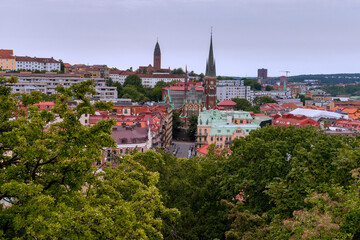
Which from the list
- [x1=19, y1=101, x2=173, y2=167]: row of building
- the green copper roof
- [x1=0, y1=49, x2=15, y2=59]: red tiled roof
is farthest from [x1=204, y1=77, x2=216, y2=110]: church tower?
[x1=0, y1=49, x2=15, y2=59]: red tiled roof

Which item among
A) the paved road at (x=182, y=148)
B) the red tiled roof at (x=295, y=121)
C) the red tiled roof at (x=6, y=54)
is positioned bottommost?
the paved road at (x=182, y=148)

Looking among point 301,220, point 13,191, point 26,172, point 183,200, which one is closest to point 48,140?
point 26,172

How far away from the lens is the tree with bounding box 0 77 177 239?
10.4m

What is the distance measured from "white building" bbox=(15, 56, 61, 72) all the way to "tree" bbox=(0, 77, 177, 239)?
396 ft

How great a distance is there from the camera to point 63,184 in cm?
1230

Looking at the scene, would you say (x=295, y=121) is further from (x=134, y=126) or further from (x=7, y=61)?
(x=7, y=61)

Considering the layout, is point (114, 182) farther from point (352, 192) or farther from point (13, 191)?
point (352, 192)

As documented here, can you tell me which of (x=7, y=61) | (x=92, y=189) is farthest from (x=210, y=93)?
(x=92, y=189)

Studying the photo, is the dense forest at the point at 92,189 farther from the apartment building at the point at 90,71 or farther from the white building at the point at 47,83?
the apartment building at the point at 90,71

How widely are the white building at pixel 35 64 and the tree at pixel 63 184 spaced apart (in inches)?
4750

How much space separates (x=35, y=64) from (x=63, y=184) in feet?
416

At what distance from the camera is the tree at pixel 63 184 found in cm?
1038

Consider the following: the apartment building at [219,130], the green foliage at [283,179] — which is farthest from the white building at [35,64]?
the green foliage at [283,179]

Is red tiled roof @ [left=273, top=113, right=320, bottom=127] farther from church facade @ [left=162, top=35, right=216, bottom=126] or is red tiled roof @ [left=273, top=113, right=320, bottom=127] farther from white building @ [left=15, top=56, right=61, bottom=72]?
white building @ [left=15, top=56, right=61, bottom=72]
